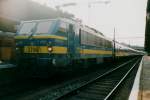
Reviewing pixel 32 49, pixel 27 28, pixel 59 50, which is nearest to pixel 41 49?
pixel 32 49

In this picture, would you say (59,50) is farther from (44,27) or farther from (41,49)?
(44,27)

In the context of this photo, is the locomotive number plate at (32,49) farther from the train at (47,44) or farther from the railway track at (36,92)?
the railway track at (36,92)

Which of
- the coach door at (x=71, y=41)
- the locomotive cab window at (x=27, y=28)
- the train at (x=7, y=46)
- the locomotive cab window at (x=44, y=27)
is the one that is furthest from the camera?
the train at (x=7, y=46)

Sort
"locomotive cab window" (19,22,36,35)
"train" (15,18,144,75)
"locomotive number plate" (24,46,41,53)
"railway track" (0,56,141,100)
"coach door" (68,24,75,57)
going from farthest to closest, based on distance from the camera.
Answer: "coach door" (68,24,75,57)
"locomotive cab window" (19,22,36,35)
"locomotive number plate" (24,46,41,53)
"train" (15,18,144,75)
"railway track" (0,56,141,100)

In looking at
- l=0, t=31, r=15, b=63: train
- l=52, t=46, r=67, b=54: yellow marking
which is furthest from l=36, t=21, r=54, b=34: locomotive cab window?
l=0, t=31, r=15, b=63: train

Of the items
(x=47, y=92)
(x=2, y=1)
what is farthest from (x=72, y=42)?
(x=2, y=1)

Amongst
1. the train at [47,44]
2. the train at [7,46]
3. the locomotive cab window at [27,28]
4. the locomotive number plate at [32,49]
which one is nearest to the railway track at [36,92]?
the train at [47,44]

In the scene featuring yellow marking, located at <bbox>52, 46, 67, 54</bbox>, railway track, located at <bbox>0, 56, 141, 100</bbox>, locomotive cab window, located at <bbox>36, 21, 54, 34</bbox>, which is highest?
locomotive cab window, located at <bbox>36, 21, 54, 34</bbox>

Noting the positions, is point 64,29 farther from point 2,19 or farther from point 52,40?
point 2,19

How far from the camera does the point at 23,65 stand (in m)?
9.62

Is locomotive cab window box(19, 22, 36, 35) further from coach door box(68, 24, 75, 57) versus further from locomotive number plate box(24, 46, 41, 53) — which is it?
coach door box(68, 24, 75, 57)

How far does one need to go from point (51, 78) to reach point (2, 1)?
11.2 m

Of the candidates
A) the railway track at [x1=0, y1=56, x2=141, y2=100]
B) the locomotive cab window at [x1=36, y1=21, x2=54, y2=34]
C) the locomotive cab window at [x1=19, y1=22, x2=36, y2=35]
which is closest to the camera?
the railway track at [x1=0, y1=56, x2=141, y2=100]

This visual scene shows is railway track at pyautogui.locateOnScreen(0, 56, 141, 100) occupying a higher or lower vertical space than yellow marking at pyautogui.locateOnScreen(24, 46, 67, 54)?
lower
